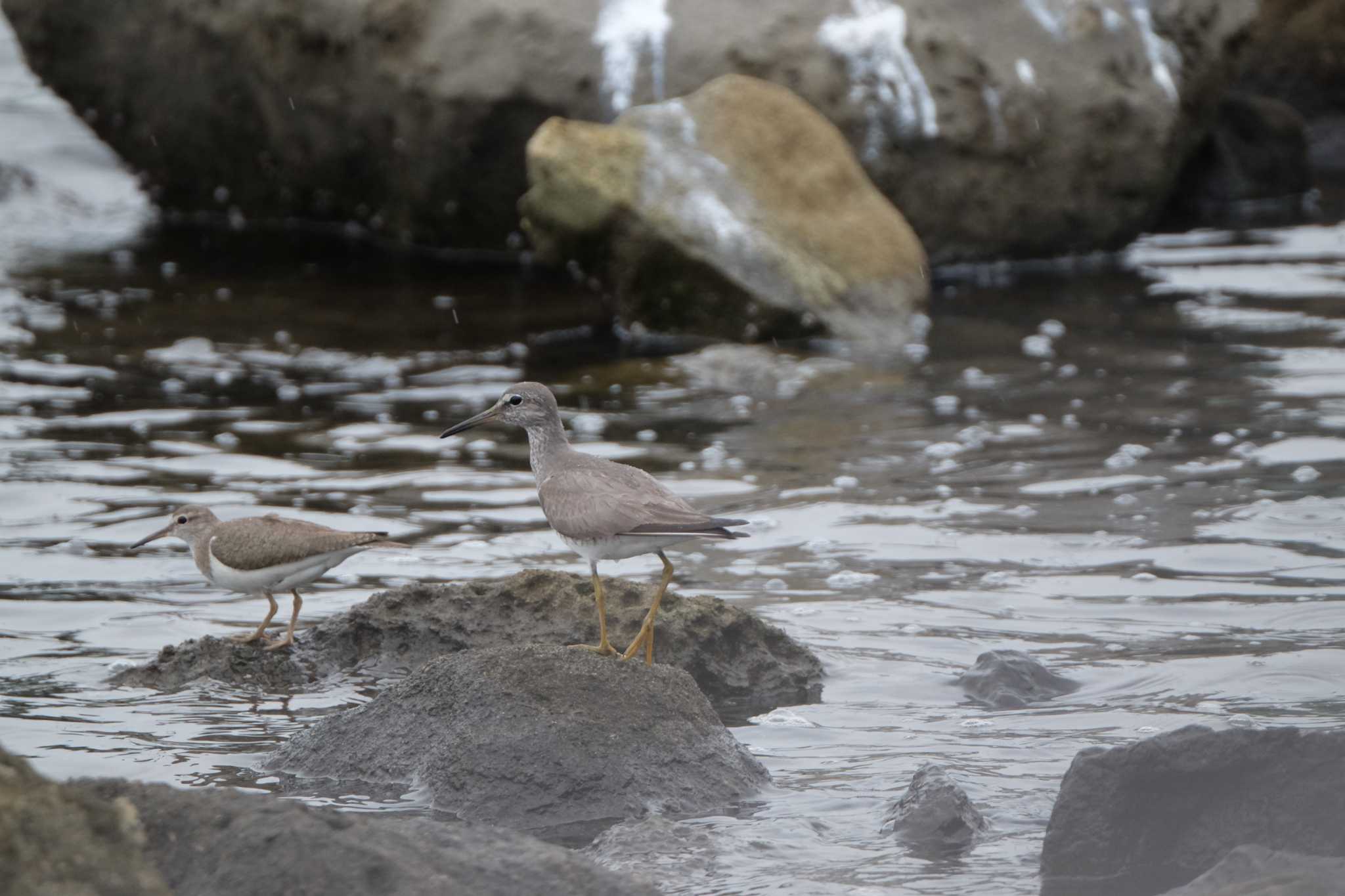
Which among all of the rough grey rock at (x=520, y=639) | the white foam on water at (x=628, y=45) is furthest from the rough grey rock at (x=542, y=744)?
the white foam on water at (x=628, y=45)

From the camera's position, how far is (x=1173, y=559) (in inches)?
279

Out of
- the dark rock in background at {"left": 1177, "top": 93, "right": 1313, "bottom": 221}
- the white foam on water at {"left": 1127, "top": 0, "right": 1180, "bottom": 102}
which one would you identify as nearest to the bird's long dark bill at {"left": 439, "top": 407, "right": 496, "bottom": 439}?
the white foam on water at {"left": 1127, "top": 0, "right": 1180, "bottom": 102}

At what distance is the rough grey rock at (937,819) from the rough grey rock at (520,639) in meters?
1.05

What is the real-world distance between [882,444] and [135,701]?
4.68m

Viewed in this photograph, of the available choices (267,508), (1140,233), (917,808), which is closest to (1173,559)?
(917,808)

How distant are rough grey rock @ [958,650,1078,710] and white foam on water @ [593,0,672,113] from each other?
8038mm

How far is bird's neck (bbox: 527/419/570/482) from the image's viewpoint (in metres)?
5.61

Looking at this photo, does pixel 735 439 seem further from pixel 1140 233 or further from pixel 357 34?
pixel 1140 233

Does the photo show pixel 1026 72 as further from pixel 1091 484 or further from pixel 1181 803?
pixel 1181 803

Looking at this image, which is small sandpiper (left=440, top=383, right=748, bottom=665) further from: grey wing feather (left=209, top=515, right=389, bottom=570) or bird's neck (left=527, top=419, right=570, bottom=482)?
grey wing feather (left=209, top=515, right=389, bottom=570)

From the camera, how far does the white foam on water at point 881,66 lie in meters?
13.0

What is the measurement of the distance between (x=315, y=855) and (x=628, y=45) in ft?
34.2

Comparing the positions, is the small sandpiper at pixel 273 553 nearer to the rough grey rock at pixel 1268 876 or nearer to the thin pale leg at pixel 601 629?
the thin pale leg at pixel 601 629

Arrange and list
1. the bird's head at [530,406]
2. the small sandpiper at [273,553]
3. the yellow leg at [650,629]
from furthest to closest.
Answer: the small sandpiper at [273,553], the bird's head at [530,406], the yellow leg at [650,629]
